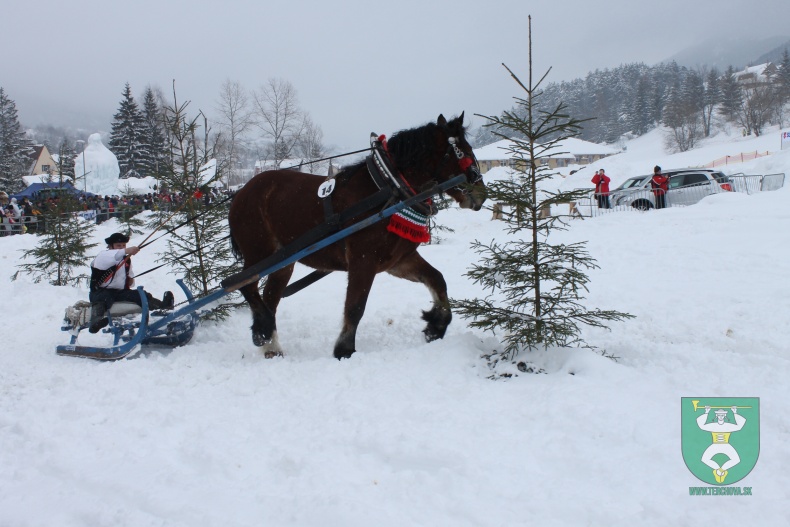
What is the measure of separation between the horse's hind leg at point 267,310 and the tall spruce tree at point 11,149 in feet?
149

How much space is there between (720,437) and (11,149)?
2431 inches

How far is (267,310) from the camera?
5617 mm

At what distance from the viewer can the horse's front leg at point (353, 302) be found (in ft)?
15.6

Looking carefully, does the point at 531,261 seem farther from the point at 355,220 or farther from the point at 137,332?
the point at 137,332

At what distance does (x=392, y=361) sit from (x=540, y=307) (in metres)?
1.34

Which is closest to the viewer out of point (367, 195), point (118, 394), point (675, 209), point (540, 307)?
point (118, 394)

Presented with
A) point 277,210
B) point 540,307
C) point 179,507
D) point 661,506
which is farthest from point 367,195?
point 661,506

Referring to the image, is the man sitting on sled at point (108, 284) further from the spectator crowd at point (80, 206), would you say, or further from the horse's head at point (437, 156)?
the horse's head at point (437, 156)

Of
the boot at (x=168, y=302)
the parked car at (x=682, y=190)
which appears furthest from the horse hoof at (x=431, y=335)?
the parked car at (x=682, y=190)

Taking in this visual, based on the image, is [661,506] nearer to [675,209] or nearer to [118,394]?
[118,394]

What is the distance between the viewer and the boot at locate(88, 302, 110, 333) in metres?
5.51

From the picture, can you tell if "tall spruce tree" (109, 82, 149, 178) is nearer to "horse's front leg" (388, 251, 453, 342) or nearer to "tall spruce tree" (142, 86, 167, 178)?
"tall spruce tree" (142, 86, 167, 178)

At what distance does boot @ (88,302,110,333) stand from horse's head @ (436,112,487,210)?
385cm

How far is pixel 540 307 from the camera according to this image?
174 inches
